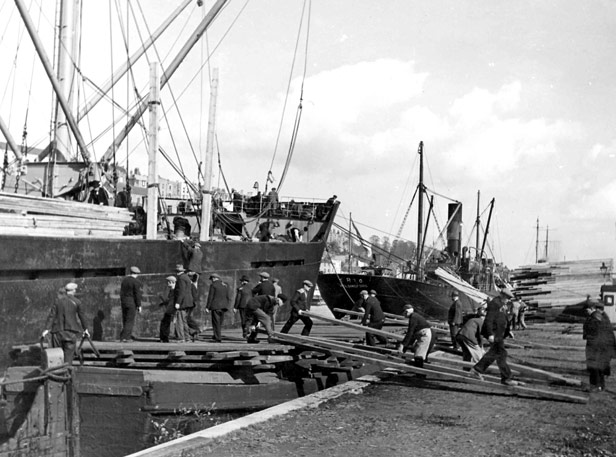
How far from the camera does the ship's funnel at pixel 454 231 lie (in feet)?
130

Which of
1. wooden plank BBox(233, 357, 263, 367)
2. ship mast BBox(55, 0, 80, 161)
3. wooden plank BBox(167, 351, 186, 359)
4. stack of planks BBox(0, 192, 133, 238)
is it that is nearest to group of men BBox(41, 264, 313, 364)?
wooden plank BBox(233, 357, 263, 367)

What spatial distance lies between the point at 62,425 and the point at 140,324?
17.3ft

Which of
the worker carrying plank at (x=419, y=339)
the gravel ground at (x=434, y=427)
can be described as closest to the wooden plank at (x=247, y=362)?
the gravel ground at (x=434, y=427)

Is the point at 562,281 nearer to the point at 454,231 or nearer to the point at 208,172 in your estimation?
the point at 454,231

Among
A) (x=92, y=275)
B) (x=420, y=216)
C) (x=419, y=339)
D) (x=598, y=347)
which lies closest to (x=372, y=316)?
(x=419, y=339)

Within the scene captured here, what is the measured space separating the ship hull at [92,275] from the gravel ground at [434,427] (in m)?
5.88

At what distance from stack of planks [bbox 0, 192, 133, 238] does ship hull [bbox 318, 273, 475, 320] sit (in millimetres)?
16749

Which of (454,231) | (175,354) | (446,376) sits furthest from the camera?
(454,231)

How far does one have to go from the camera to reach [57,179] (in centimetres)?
1770

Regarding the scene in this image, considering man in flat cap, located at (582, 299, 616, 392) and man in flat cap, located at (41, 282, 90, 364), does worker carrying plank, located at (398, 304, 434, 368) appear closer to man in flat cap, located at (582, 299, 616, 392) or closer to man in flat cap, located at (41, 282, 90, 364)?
man in flat cap, located at (582, 299, 616, 392)

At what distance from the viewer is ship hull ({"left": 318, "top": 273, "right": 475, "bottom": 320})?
30.4m

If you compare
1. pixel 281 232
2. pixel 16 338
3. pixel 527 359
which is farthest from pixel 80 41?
pixel 527 359

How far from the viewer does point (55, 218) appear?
12.6 metres

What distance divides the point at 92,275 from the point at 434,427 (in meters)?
8.24
